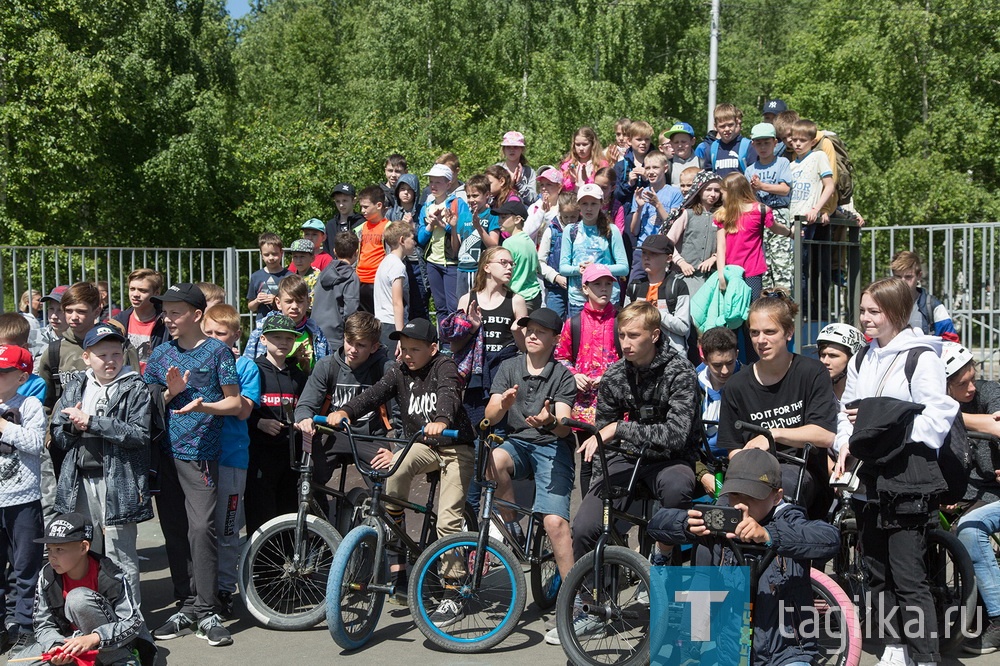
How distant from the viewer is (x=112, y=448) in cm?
601

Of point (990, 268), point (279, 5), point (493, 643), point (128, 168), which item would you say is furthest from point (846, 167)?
point (279, 5)

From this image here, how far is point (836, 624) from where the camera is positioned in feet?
16.0

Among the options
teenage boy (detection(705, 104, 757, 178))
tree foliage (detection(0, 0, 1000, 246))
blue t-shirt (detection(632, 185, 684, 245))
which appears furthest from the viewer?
tree foliage (detection(0, 0, 1000, 246))

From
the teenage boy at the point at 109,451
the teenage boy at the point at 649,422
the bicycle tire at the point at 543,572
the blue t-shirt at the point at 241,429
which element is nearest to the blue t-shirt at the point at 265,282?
the blue t-shirt at the point at 241,429

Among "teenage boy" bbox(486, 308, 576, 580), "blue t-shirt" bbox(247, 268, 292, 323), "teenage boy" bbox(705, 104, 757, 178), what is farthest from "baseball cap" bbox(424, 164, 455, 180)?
"teenage boy" bbox(486, 308, 576, 580)

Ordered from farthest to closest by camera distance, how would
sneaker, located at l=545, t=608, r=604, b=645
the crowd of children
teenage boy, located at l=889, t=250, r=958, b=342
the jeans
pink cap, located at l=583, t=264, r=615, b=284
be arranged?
1. teenage boy, located at l=889, t=250, r=958, b=342
2. pink cap, located at l=583, t=264, r=615, b=284
3. the jeans
4. sneaker, located at l=545, t=608, r=604, b=645
5. the crowd of children

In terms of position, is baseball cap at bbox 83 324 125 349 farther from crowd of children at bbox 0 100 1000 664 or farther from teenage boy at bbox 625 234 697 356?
teenage boy at bbox 625 234 697 356

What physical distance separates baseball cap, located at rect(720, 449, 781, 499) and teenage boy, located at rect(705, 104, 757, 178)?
7.00 meters

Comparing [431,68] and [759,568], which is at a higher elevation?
[431,68]

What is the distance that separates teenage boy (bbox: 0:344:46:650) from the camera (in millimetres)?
6043

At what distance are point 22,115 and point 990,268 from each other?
1756cm

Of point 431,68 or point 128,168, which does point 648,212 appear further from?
point 431,68

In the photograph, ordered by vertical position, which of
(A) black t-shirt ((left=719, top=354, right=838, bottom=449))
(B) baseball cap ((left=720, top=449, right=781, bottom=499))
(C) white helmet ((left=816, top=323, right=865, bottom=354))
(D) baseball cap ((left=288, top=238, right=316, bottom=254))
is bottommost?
(B) baseball cap ((left=720, top=449, right=781, bottom=499))

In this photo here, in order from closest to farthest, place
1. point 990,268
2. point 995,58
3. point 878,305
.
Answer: point 878,305 < point 990,268 < point 995,58
